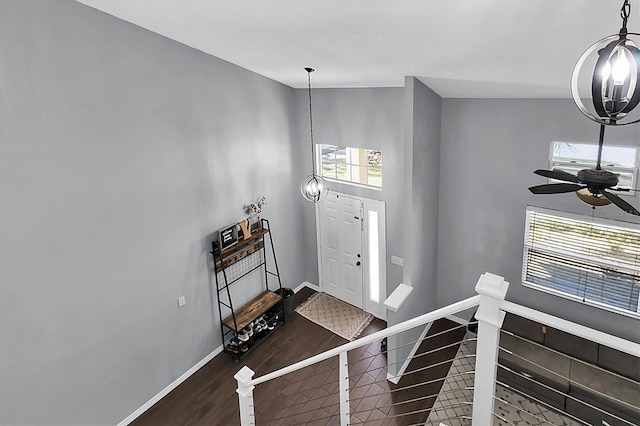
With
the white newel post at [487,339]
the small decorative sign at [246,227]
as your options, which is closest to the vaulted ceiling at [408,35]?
the white newel post at [487,339]

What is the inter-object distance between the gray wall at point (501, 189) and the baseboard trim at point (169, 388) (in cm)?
336

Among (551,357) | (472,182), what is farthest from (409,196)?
(551,357)

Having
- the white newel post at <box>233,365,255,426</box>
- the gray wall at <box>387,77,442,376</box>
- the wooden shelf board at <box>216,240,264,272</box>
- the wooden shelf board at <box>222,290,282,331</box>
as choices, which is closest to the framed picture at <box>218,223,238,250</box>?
the wooden shelf board at <box>216,240,264,272</box>

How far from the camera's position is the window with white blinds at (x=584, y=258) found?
168 inches

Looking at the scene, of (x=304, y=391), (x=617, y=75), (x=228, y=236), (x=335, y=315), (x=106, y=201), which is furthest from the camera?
(x=335, y=315)

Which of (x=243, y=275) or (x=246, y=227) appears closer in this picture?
(x=246, y=227)

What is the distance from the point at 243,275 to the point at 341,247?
1.61 m

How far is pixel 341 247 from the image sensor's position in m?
6.44

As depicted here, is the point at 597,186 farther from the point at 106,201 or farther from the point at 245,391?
the point at 106,201

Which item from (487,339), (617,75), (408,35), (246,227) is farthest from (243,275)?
(617,75)

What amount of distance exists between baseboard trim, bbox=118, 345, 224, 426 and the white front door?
6.74 ft

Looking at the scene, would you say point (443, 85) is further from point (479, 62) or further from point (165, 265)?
point (165, 265)

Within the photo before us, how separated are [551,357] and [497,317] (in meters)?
3.32

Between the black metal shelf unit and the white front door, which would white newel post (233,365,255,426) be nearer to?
the black metal shelf unit
